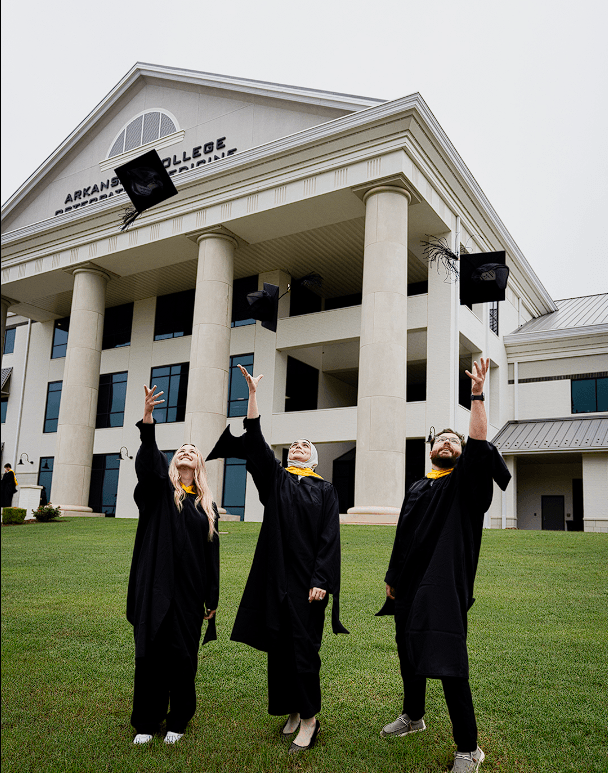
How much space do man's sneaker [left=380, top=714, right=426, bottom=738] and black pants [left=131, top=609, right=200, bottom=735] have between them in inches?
52.0

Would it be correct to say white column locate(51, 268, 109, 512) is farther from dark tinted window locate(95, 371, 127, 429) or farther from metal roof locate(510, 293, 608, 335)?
metal roof locate(510, 293, 608, 335)

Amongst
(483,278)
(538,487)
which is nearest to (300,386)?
(538,487)

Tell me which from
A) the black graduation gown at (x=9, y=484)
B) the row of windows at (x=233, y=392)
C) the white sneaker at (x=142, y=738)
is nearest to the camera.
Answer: the white sneaker at (x=142, y=738)

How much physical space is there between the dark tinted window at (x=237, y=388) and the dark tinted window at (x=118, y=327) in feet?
21.4

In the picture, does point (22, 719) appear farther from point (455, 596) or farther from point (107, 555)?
point (107, 555)

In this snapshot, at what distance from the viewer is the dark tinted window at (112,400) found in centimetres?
3005

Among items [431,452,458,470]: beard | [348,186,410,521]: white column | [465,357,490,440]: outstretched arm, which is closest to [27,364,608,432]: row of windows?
[348,186,410,521]: white column

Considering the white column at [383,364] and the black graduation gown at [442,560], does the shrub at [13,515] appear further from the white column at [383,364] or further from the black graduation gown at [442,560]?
the black graduation gown at [442,560]

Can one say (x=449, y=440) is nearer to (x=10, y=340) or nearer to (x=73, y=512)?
(x=73, y=512)

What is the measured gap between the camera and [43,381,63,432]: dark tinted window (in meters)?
32.1

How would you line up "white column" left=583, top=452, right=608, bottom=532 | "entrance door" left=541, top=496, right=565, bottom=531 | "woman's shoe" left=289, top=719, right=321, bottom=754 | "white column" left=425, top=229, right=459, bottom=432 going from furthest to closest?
"entrance door" left=541, top=496, right=565, bottom=531 < "white column" left=583, top=452, right=608, bottom=532 < "white column" left=425, top=229, right=459, bottom=432 < "woman's shoe" left=289, top=719, right=321, bottom=754

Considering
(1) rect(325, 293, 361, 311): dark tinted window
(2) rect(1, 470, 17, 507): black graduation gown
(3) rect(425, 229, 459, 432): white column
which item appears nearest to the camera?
(3) rect(425, 229, 459, 432): white column

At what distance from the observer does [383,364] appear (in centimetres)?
1928

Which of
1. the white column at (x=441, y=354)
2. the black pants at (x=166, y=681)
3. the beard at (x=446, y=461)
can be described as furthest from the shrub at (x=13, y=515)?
the beard at (x=446, y=461)
